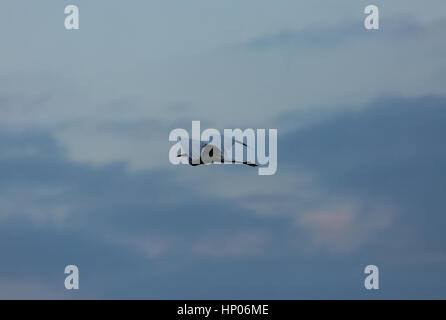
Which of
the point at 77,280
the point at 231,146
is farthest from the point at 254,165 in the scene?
the point at 77,280

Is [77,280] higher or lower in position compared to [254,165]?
lower

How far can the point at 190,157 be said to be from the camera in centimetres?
8375
